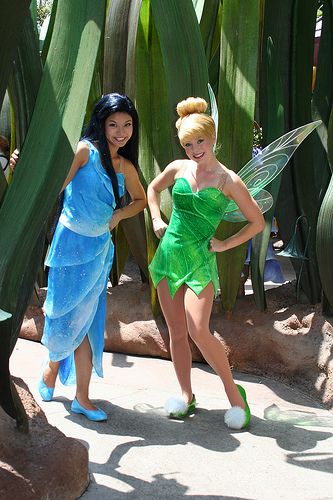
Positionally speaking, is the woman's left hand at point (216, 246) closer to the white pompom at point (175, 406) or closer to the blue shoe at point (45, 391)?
the white pompom at point (175, 406)

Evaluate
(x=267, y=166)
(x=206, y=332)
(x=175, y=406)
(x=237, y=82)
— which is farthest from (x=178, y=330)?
(x=237, y=82)

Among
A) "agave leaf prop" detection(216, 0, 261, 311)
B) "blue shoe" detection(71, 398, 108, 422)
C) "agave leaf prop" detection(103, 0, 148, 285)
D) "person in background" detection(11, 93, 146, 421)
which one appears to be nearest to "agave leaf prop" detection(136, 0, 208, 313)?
"agave leaf prop" detection(103, 0, 148, 285)

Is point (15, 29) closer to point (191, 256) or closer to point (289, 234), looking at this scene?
point (191, 256)

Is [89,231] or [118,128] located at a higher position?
[118,128]

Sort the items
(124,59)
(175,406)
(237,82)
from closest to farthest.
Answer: (175,406), (237,82), (124,59)

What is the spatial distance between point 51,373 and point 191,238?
89 cm

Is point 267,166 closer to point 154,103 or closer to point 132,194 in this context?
point 132,194

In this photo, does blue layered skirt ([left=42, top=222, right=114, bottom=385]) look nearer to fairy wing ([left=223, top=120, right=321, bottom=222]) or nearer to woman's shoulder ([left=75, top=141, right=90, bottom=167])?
woman's shoulder ([left=75, top=141, right=90, bottom=167])

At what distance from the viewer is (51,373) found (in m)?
3.65

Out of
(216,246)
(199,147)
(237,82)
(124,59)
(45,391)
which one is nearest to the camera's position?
(199,147)

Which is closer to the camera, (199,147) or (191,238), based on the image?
(199,147)

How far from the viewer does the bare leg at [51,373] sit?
3.63m

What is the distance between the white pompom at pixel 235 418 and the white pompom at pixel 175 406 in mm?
208

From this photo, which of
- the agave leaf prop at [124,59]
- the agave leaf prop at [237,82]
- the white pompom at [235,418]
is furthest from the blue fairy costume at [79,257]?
the agave leaf prop at [124,59]
